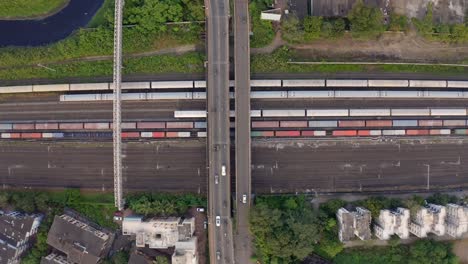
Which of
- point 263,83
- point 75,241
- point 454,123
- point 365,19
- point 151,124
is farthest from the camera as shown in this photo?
point 454,123

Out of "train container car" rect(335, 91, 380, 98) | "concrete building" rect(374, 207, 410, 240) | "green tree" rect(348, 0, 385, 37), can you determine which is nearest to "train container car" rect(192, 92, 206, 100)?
"train container car" rect(335, 91, 380, 98)

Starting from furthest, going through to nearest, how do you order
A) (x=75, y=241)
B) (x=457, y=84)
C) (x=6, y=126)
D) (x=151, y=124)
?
(x=457, y=84) < (x=6, y=126) < (x=151, y=124) < (x=75, y=241)

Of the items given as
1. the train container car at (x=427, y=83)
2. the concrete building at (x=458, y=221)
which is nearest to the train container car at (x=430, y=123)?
the train container car at (x=427, y=83)

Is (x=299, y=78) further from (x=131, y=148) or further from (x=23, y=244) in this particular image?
(x=23, y=244)

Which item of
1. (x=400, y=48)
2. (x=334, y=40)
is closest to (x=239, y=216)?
(x=334, y=40)

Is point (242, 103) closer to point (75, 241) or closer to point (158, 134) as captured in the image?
point (158, 134)

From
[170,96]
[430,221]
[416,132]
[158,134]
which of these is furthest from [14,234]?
[416,132]
